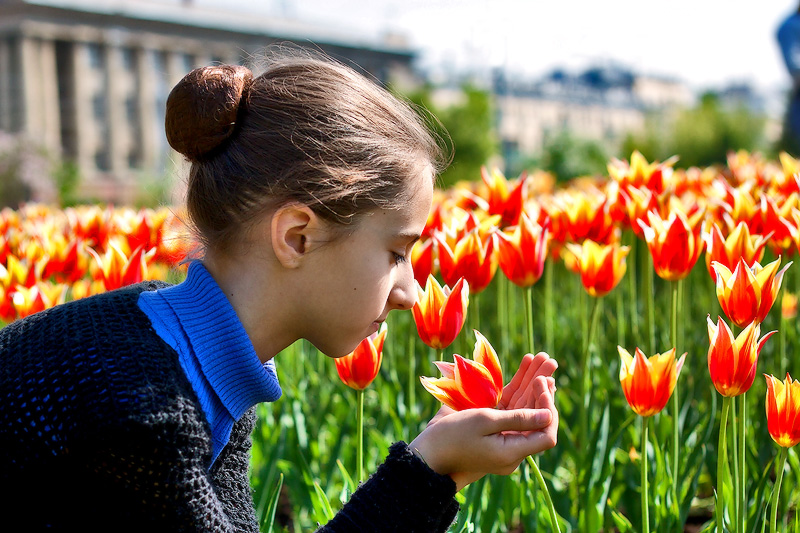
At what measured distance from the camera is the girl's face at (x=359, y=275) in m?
1.43

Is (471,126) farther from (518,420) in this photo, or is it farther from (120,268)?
(518,420)

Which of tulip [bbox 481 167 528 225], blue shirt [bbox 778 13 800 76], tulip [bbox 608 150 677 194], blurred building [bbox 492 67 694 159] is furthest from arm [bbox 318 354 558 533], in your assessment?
blurred building [bbox 492 67 694 159]

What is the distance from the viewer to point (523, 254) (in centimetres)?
200

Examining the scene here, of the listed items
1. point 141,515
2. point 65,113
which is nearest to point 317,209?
Result: point 141,515

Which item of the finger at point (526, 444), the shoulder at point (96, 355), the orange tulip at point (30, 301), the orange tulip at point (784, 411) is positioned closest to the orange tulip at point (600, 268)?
the orange tulip at point (784, 411)

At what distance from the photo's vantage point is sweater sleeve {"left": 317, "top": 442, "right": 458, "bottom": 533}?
1.30 m

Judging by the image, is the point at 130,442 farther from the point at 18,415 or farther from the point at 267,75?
the point at 267,75

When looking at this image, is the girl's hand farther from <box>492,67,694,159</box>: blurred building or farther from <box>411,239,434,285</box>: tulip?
<box>492,67,694,159</box>: blurred building

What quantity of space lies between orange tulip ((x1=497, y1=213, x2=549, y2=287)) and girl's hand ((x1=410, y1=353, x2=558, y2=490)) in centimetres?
69

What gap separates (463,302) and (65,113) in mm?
49583

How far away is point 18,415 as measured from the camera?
130 cm

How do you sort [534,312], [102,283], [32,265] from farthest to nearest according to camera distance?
1. [534,312]
2. [32,265]
3. [102,283]

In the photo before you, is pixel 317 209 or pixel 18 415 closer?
pixel 18 415

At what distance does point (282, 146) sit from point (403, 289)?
316 mm
